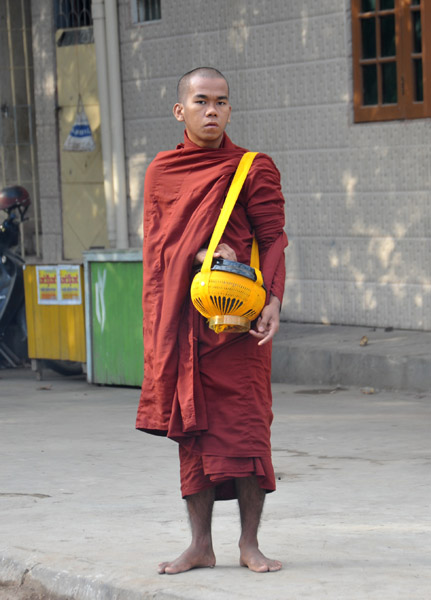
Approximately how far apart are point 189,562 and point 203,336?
87cm

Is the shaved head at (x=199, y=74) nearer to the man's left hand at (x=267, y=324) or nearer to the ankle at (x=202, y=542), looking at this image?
the man's left hand at (x=267, y=324)

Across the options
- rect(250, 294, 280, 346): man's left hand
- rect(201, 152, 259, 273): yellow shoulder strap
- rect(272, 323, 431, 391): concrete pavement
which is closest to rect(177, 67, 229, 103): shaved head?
rect(201, 152, 259, 273): yellow shoulder strap

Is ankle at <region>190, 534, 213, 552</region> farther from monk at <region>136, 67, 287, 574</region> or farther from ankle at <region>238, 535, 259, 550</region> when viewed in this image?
ankle at <region>238, 535, 259, 550</region>

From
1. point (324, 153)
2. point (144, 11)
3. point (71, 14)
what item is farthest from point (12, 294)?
point (71, 14)

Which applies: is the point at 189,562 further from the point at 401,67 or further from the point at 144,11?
the point at 144,11

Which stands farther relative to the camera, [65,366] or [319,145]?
[319,145]

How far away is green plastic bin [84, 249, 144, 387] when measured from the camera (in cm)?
980

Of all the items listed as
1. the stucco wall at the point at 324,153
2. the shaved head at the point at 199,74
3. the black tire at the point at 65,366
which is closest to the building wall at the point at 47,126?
the stucco wall at the point at 324,153

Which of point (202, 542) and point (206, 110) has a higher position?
point (206, 110)

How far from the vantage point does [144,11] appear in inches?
529

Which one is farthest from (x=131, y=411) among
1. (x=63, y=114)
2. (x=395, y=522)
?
(x=63, y=114)

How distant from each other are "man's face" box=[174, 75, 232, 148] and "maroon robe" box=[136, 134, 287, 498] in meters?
0.05

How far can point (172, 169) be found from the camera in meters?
4.61

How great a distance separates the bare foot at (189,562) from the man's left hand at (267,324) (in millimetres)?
852
